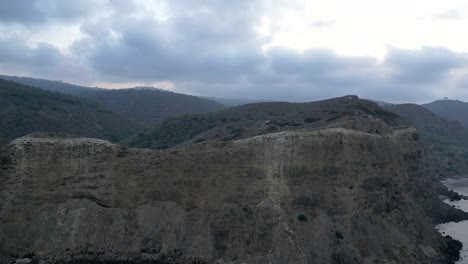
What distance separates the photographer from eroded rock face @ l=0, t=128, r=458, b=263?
42.8 meters

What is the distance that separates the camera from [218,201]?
46.0 meters

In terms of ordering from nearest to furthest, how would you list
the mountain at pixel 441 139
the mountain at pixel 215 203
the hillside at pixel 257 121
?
Answer: the mountain at pixel 215 203 → the hillside at pixel 257 121 → the mountain at pixel 441 139

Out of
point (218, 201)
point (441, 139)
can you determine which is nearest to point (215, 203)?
point (218, 201)

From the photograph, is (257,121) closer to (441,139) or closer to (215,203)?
(215,203)

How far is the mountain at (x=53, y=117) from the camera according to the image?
326 ft

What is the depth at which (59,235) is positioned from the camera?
144 feet

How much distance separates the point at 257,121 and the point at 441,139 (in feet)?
295

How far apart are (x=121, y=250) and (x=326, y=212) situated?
18703 millimetres

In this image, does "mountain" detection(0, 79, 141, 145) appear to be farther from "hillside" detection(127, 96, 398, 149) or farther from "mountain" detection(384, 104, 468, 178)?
"mountain" detection(384, 104, 468, 178)

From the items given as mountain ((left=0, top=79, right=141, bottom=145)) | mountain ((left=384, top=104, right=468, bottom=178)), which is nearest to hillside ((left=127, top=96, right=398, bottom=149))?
mountain ((left=0, top=79, right=141, bottom=145))

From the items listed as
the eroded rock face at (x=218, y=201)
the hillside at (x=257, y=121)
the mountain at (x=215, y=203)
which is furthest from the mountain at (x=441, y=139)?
the eroded rock face at (x=218, y=201)

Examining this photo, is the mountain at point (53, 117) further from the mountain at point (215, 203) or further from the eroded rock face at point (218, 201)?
the mountain at point (215, 203)

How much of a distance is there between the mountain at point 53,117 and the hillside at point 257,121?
18118 mm

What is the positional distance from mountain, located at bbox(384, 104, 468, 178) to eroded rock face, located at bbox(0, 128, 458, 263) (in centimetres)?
7622
